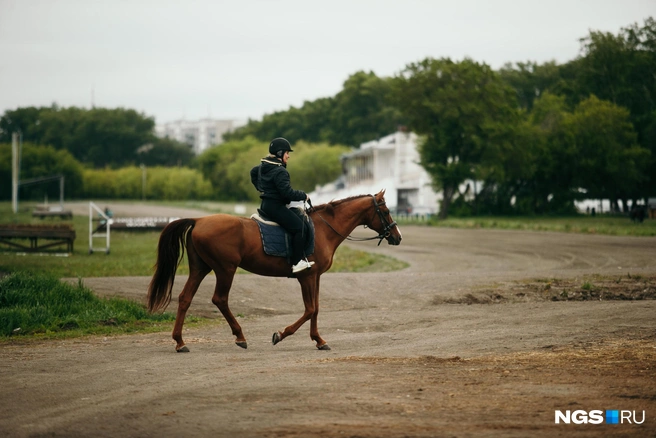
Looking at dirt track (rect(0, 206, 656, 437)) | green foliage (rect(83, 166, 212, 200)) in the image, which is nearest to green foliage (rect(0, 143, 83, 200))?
green foliage (rect(83, 166, 212, 200))

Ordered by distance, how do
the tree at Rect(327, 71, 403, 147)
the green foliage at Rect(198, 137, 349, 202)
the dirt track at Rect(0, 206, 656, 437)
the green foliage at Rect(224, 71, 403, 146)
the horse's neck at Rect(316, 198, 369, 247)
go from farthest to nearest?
the green foliage at Rect(224, 71, 403, 146) < the tree at Rect(327, 71, 403, 147) < the green foliage at Rect(198, 137, 349, 202) < the horse's neck at Rect(316, 198, 369, 247) < the dirt track at Rect(0, 206, 656, 437)

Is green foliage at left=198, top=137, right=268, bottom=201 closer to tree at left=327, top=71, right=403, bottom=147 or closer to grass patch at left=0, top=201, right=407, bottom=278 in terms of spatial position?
tree at left=327, top=71, right=403, bottom=147

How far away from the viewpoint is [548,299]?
19.3 metres

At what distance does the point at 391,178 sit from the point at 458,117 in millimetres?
19438

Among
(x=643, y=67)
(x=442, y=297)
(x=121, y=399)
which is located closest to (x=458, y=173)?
(x=643, y=67)

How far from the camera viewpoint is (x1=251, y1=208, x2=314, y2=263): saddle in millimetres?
Answer: 12953

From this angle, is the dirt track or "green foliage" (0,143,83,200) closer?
the dirt track

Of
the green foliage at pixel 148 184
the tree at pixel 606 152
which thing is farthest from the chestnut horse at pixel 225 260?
the green foliage at pixel 148 184

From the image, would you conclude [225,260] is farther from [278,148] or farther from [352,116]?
[352,116]

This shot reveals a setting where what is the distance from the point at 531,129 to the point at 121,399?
6476 cm

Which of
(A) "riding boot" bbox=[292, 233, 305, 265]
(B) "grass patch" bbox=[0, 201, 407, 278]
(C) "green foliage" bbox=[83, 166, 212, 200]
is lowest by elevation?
(B) "grass patch" bbox=[0, 201, 407, 278]

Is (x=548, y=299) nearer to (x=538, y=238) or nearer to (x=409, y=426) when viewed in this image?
(x=409, y=426)

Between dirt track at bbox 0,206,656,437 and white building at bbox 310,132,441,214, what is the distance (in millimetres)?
56747

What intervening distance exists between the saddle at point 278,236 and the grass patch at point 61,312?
3499 mm
